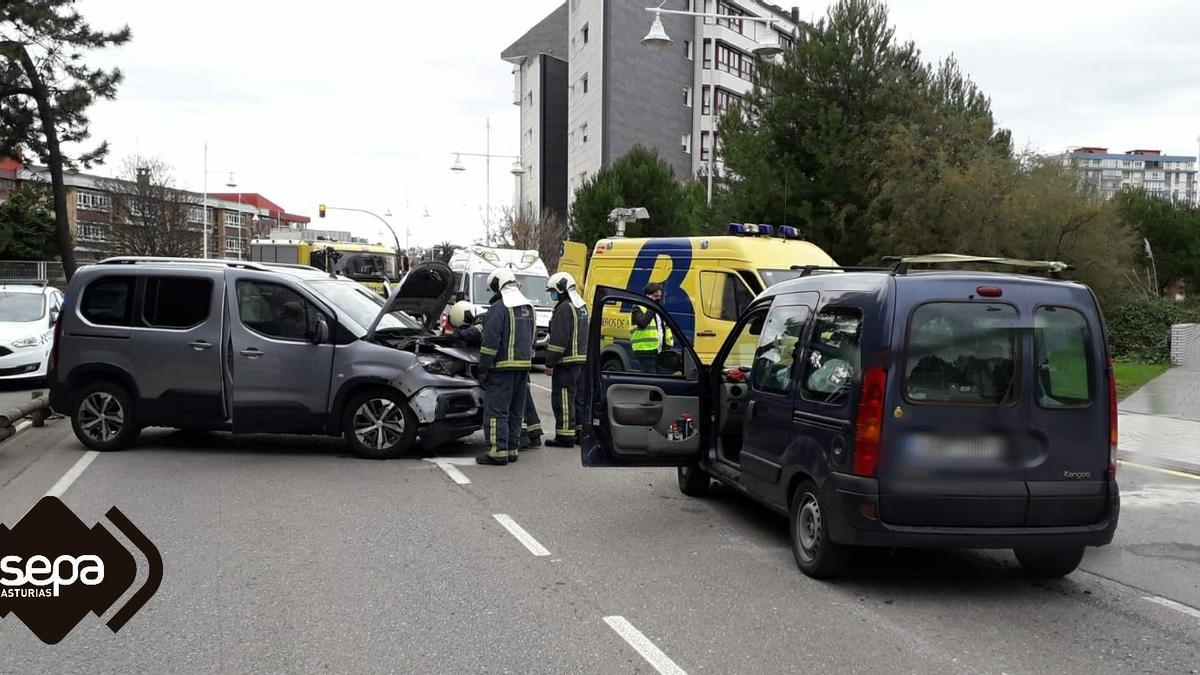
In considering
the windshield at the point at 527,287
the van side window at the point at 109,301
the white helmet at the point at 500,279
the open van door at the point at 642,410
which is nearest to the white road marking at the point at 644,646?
the open van door at the point at 642,410

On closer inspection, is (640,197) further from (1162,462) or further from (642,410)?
(642,410)

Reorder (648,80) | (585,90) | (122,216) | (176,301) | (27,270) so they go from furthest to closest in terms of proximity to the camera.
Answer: (122,216) → (585,90) → (648,80) → (27,270) → (176,301)

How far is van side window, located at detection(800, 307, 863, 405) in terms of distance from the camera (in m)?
5.91

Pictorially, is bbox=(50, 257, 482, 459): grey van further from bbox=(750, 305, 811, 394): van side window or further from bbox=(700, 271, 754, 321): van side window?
bbox=(700, 271, 754, 321): van side window

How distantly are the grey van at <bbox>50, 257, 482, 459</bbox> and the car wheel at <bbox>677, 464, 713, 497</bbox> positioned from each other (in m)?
2.74

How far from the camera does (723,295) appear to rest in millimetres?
14430

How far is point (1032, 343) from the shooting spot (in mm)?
5785

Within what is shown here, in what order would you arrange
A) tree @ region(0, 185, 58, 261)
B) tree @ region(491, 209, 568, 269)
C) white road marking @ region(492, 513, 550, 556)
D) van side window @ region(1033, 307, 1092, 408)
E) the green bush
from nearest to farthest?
van side window @ region(1033, 307, 1092, 408) < white road marking @ region(492, 513, 550, 556) < the green bush < tree @ region(491, 209, 568, 269) < tree @ region(0, 185, 58, 261)

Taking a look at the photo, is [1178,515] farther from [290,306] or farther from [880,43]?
[880,43]

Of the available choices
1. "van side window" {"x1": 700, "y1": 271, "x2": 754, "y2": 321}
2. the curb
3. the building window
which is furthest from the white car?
the building window

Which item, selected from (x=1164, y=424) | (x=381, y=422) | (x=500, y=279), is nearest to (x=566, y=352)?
(x=500, y=279)

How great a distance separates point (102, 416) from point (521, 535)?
5.66 m

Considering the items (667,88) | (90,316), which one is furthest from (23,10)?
(667,88)

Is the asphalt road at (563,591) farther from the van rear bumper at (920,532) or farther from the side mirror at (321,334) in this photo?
the side mirror at (321,334)
